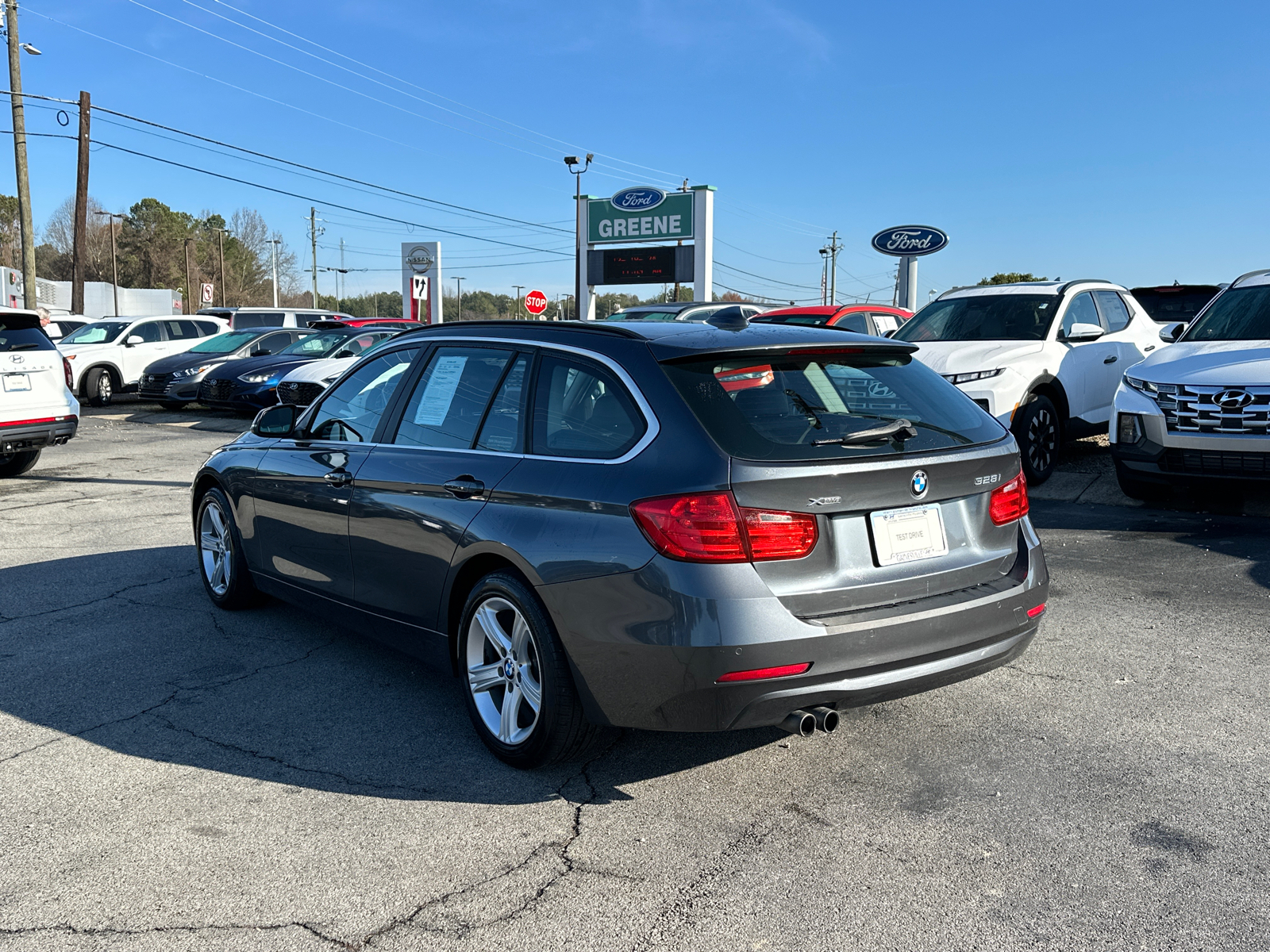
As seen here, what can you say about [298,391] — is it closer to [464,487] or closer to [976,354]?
[976,354]

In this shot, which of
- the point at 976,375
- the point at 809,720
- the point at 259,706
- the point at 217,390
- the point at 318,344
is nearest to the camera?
the point at 809,720

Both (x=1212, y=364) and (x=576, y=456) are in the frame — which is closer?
(x=576, y=456)

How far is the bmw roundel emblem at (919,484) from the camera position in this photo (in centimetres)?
342

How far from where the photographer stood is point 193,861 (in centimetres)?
317

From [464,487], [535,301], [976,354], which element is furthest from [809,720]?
[535,301]

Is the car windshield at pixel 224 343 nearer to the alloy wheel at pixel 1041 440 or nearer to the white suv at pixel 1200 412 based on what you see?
the alloy wheel at pixel 1041 440

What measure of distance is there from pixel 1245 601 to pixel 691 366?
4097mm

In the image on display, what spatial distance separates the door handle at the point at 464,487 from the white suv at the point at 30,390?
331 inches

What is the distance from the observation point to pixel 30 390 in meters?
10.5

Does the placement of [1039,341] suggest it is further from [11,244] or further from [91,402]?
[11,244]

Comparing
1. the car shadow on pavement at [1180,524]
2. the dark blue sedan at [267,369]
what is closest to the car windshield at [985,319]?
the car shadow on pavement at [1180,524]

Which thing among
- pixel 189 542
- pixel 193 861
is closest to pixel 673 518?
pixel 193 861

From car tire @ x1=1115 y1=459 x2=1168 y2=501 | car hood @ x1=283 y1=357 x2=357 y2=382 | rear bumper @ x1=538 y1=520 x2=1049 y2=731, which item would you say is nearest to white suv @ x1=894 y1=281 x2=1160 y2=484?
car tire @ x1=1115 y1=459 x2=1168 y2=501

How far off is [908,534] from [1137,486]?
243 inches
